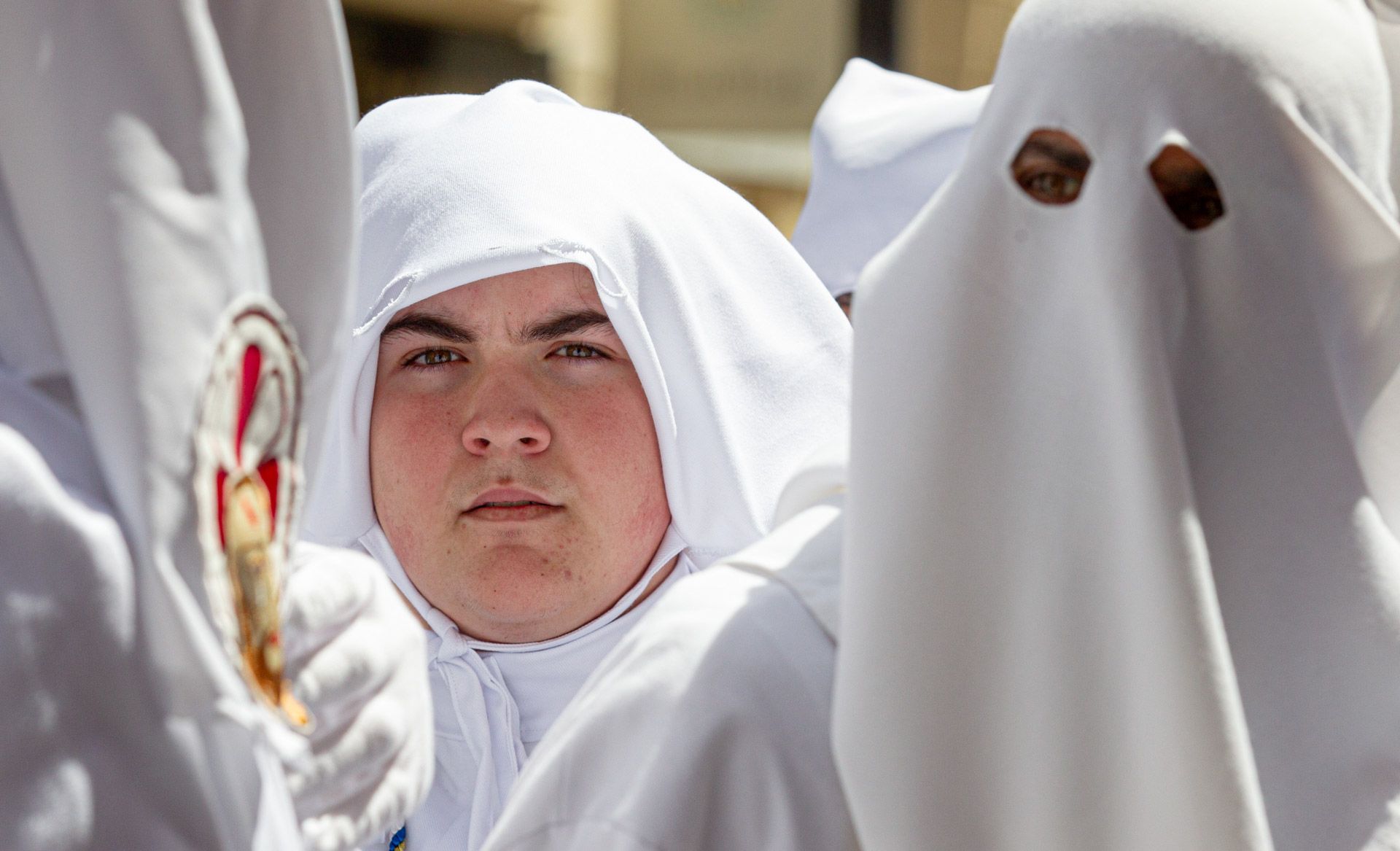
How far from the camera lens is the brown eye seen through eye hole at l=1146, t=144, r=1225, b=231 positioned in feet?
5.54

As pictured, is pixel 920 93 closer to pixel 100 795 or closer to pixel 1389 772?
pixel 1389 772

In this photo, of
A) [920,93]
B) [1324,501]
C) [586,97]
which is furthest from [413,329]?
[586,97]

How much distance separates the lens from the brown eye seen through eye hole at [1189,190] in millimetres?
1688

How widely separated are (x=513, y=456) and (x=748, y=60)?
7669 mm

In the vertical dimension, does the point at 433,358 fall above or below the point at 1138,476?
below

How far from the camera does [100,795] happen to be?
1114mm

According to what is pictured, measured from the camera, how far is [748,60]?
9.97 m

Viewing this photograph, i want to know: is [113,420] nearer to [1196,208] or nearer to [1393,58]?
[1196,208]

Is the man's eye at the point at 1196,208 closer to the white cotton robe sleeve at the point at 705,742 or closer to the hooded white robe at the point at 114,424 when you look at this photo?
the white cotton robe sleeve at the point at 705,742

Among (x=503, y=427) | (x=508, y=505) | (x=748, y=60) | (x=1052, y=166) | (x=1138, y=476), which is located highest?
(x=1052, y=166)

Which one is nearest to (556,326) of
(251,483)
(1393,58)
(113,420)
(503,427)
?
(503,427)

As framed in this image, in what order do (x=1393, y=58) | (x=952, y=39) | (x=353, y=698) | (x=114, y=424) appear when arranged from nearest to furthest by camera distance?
(x=114, y=424), (x=353, y=698), (x=1393, y=58), (x=952, y=39)

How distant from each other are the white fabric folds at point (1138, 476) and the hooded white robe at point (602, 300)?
1.08m

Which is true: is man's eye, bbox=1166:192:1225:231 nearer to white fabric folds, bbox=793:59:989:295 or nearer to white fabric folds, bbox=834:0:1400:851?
white fabric folds, bbox=834:0:1400:851
